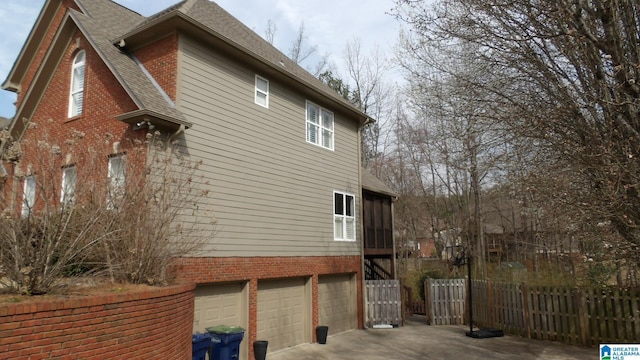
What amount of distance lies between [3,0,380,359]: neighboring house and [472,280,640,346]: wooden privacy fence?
511cm

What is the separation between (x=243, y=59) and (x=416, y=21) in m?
5.19

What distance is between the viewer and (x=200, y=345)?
8.97 meters

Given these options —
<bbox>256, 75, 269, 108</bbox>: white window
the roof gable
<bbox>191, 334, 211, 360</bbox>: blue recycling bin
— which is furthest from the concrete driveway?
the roof gable

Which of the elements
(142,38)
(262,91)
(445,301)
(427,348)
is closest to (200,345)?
(427,348)

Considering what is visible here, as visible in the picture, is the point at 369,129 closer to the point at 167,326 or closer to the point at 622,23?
the point at 622,23

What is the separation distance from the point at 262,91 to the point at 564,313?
429 inches

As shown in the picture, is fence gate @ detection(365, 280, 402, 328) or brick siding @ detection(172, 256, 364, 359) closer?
brick siding @ detection(172, 256, 364, 359)

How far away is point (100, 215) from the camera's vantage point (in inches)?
262

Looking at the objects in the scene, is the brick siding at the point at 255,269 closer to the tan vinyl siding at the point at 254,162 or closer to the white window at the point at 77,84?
the tan vinyl siding at the point at 254,162

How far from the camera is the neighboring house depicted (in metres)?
10.1

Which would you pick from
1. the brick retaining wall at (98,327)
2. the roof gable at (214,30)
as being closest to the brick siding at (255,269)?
the brick retaining wall at (98,327)

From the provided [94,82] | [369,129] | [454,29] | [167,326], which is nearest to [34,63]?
[94,82]

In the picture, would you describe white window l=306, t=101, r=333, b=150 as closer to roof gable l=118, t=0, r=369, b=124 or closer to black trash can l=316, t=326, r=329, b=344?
roof gable l=118, t=0, r=369, b=124

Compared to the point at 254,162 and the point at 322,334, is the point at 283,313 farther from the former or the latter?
the point at 254,162
